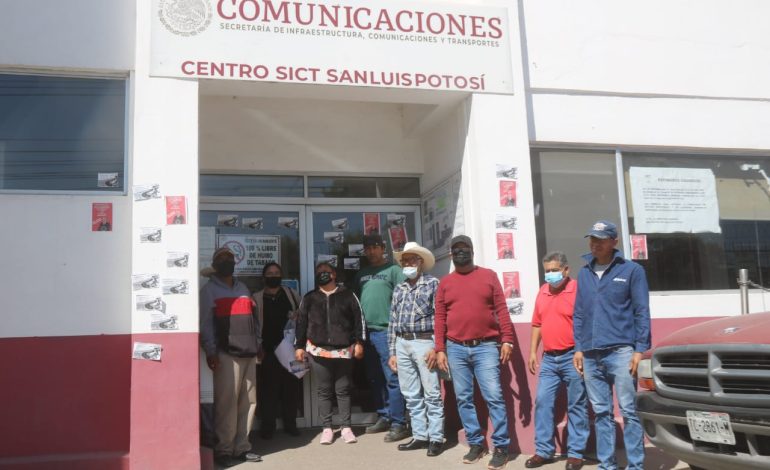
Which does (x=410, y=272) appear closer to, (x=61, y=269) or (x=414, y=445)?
(x=414, y=445)

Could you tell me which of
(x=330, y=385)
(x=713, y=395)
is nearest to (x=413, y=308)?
(x=330, y=385)

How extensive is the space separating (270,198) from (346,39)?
2073 millimetres

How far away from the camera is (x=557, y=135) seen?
25.3 ft

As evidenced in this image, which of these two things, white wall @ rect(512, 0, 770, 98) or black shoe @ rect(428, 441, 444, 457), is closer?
black shoe @ rect(428, 441, 444, 457)

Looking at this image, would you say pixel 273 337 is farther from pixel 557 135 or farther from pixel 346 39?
pixel 557 135

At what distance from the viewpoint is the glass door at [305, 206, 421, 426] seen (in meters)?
8.09

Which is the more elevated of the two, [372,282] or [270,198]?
[270,198]

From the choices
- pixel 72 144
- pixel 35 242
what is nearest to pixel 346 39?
pixel 72 144

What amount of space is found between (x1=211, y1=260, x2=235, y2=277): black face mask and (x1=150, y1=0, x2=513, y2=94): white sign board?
1.71 meters

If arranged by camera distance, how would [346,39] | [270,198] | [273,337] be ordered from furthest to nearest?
[270,198] < [273,337] < [346,39]

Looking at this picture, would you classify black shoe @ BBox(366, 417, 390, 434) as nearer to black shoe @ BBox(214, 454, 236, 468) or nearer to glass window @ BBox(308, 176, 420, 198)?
black shoe @ BBox(214, 454, 236, 468)

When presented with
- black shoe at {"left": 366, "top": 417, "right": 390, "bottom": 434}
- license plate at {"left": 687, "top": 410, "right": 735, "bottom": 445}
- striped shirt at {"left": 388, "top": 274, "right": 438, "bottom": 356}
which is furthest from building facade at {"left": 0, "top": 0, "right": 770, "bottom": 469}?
license plate at {"left": 687, "top": 410, "right": 735, "bottom": 445}

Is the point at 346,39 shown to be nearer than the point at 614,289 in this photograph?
No

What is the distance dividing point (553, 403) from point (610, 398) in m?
0.72
